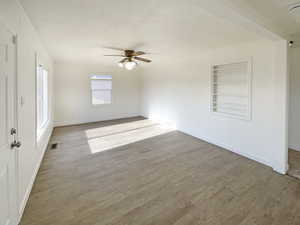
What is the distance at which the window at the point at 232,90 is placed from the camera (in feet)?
11.6

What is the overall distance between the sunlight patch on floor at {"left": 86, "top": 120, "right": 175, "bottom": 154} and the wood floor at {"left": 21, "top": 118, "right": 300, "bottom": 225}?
217 millimetres

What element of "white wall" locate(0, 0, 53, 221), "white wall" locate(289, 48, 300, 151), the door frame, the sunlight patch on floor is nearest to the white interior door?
the door frame

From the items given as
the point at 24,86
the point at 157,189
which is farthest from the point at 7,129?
the point at 157,189

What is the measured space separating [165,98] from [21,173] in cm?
496

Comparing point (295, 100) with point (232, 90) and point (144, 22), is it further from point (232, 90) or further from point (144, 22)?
point (144, 22)

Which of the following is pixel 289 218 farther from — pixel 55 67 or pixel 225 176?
pixel 55 67

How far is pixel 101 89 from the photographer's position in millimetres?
7086

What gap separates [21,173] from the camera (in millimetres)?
1965

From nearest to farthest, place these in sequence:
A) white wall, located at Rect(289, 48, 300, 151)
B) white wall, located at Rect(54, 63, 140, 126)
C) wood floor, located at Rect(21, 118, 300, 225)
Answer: wood floor, located at Rect(21, 118, 300, 225) < white wall, located at Rect(289, 48, 300, 151) < white wall, located at Rect(54, 63, 140, 126)

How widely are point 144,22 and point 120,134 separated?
355cm

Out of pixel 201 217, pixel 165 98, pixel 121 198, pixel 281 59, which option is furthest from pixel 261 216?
pixel 165 98

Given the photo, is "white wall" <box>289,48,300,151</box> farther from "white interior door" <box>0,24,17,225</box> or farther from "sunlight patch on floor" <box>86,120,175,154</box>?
"white interior door" <box>0,24,17,225</box>

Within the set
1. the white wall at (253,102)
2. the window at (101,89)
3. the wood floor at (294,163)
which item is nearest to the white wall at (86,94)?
the window at (101,89)

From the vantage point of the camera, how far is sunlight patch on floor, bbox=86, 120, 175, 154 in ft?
14.2
